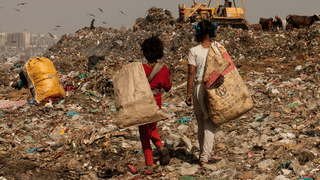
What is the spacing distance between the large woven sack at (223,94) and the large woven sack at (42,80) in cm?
510

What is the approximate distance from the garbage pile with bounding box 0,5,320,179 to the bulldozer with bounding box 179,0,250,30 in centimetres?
457

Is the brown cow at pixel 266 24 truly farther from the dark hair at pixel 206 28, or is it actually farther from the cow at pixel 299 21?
the dark hair at pixel 206 28

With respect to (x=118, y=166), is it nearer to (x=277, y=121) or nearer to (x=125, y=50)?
(x=277, y=121)

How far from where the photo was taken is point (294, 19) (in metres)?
13.6

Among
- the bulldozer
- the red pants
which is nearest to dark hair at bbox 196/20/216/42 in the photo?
the red pants

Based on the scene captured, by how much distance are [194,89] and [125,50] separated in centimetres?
1232

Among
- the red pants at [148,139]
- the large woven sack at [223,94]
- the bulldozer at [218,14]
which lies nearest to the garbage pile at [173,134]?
the red pants at [148,139]

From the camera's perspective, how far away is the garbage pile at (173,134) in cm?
301

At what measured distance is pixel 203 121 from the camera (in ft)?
10.1

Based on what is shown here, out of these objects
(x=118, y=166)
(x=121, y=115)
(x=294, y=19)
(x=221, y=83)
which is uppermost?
(x=294, y=19)

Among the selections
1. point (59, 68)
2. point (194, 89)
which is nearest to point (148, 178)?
point (194, 89)

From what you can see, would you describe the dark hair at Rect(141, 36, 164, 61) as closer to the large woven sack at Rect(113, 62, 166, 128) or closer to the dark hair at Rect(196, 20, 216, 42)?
the large woven sack at Rect(113, 62, 166, 128)

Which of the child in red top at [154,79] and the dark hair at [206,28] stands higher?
the dark hair at [206,28]

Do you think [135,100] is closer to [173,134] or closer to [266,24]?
[173,134]
